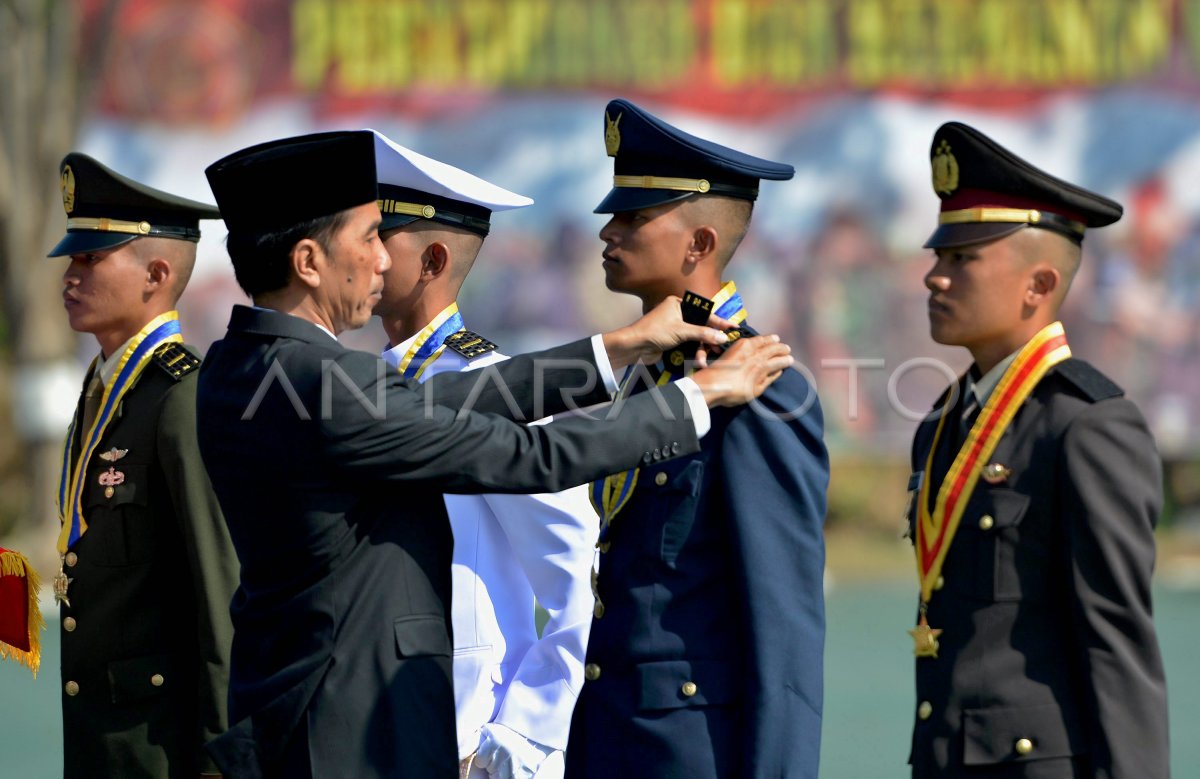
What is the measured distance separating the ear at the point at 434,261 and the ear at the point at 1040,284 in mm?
1580

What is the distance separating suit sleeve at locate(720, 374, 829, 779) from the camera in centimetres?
305

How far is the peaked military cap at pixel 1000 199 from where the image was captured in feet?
10.6

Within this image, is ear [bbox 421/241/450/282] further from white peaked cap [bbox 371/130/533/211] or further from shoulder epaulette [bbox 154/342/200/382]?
shoulder epaulette [bbox 154/342/200/382]

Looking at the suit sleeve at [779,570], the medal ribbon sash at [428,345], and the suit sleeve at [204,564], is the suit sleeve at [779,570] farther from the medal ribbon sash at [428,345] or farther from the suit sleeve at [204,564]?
the suit sleeve at [204,564]

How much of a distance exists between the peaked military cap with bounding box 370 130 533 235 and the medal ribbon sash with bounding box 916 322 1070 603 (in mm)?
1413

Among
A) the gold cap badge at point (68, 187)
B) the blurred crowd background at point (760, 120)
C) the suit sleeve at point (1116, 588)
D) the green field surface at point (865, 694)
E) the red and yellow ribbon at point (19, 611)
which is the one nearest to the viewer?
the suit sleeve at point (1116, 588)

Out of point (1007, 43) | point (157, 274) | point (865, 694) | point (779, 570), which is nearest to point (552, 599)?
point (779, 570)

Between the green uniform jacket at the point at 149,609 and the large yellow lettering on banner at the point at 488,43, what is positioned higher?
the large yellow lettering on banner at the point at 488,43

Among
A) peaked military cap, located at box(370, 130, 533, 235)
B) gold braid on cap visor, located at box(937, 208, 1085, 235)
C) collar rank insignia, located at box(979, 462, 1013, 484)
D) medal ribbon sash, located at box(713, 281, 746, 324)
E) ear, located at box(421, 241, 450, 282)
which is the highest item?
peaked military cap, located at box(370, 130, 533, 235)

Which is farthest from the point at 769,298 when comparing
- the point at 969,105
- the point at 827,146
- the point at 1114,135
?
the point at 1114,135

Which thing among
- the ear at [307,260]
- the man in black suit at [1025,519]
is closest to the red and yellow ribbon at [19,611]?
the ear at [307,260]

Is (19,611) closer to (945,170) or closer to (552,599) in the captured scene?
(552,599)

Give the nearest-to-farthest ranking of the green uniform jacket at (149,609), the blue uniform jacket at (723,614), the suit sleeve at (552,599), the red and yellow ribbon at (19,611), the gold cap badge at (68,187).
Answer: the blue uniform jacket at (723,614) → the suit sleeve at (552,599) → the green uniform jacket at (149,609) → the red and yellow ribbon at (19,611) → the gold cap badge at (68,187)

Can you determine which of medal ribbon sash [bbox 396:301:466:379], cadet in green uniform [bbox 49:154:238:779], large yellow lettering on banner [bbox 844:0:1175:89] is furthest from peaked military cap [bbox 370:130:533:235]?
large yellow lettering on banner [bbox 844:0:1175:89]
